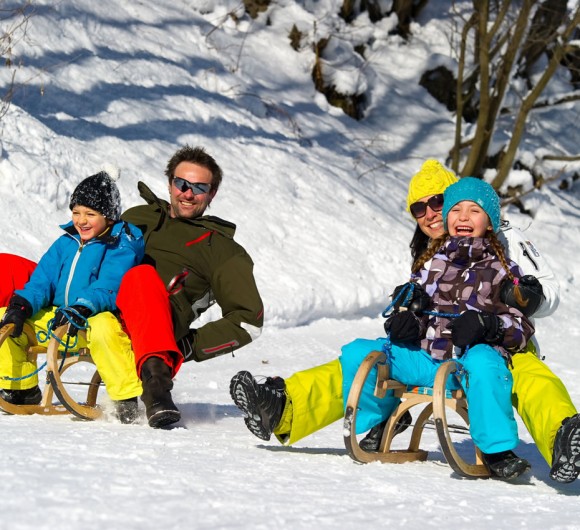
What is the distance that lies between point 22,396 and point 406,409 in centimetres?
163

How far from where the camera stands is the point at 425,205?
4.13 metres

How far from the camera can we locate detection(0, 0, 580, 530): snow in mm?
2566

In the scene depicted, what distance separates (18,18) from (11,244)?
2975 mm

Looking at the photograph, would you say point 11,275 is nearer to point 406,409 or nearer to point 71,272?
point 71,272

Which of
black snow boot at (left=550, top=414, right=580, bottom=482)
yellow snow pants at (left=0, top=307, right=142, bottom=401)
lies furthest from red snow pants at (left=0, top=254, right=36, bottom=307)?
black snow boot at (left=550, top=414, right=580, bottom=482)

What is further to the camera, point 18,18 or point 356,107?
point 356,107

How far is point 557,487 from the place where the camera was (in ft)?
10.6

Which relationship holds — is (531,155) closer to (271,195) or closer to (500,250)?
(271,195)

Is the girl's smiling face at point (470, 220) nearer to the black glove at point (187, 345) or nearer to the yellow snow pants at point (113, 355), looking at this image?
the black glove at point (187, 345)

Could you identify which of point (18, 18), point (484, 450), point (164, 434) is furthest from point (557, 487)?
point (18, 18)

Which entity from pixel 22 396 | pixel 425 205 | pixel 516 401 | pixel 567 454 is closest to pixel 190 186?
pixel 425 205

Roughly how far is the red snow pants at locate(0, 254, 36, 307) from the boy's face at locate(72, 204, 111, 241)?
0.35 m

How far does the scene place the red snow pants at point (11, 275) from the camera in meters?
4.15

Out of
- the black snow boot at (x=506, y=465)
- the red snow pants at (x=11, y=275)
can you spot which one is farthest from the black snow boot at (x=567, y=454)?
the red snow pants at (x=11, y=275)
